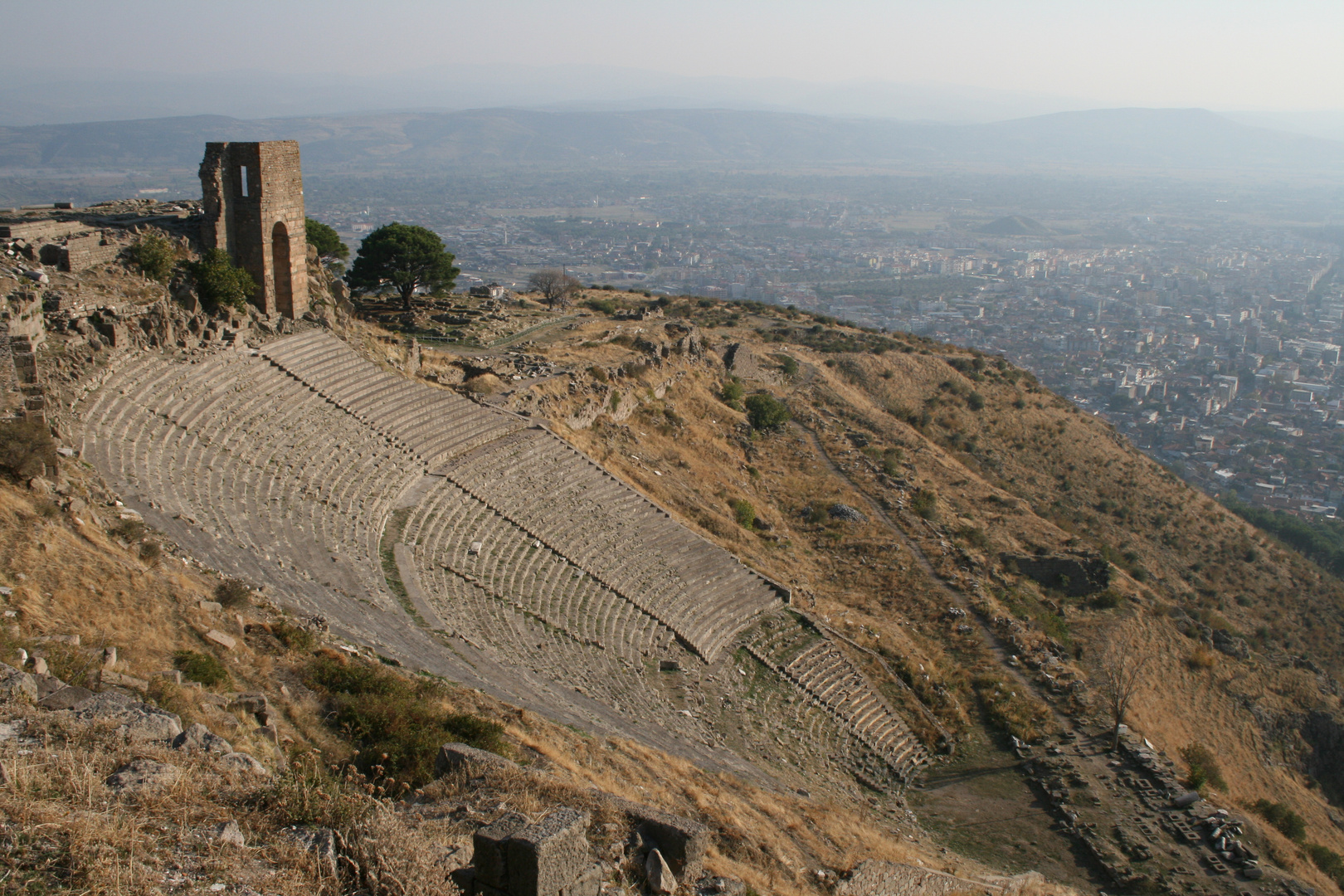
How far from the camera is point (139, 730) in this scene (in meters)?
6.85

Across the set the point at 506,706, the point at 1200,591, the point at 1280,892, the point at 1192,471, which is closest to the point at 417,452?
the point at 506,706

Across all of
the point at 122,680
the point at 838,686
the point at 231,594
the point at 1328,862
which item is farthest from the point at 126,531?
the point at 1328,862

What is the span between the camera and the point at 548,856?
6.23 meters

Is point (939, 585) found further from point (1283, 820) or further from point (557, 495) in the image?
point (557, 495)

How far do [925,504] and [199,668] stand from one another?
997 inches

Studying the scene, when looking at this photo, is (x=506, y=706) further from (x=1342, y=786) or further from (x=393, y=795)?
(x=1342, y=786)

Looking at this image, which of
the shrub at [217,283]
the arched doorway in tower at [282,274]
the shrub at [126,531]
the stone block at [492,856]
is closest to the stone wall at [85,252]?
the shrub at [217,283]

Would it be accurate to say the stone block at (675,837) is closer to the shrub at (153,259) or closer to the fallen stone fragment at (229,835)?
the fallen stone fragment at (229,835)

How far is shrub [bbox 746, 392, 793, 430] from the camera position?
112 feet

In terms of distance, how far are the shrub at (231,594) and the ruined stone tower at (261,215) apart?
1228cm

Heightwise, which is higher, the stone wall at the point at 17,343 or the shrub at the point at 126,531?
the stone wall at the point at 17,343

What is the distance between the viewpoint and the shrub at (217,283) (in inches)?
797

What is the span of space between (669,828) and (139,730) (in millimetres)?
4331

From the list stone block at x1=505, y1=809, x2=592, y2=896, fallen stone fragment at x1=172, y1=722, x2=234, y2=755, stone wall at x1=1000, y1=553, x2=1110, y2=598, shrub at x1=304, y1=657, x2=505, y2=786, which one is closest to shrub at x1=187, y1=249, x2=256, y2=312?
shrub at x1=304, y1=657, x2=505, y2=786
